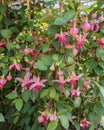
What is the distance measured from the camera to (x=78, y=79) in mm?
1656

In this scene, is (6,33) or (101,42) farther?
(6,33)

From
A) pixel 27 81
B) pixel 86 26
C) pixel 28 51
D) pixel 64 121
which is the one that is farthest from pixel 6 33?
pixel 64 121

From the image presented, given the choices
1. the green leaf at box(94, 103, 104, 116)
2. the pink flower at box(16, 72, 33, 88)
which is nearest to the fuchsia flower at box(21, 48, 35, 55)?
the pink flower at box(16, 72, 33, 88)

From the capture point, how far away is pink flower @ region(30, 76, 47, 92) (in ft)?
5.01

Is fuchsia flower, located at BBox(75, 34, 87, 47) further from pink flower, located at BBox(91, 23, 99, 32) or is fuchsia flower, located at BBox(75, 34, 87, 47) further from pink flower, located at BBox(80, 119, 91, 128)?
pink flower, located at BBox(80, 119, 91, 128)

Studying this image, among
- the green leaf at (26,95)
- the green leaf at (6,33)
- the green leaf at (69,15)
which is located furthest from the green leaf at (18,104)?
the green leaf at (69,15)

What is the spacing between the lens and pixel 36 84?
5.00 feet

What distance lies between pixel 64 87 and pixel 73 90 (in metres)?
0.06

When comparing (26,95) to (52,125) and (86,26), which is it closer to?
(52,125)

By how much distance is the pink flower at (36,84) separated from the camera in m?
1.53

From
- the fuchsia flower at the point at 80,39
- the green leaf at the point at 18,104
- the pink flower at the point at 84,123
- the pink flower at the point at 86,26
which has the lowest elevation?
the pink flower at the point at 84,123

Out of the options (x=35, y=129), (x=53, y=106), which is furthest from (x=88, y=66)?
(x=35, y=129)

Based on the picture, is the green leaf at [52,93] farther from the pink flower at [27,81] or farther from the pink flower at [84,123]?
the pink flower at [84,123]

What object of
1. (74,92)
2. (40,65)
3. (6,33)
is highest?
(6,33)
